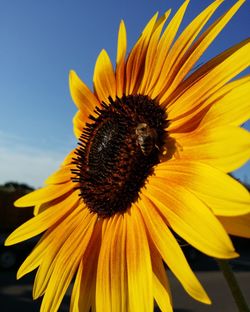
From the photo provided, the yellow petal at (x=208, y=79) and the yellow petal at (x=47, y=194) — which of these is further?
the yellow petal at (x=47, y=194)

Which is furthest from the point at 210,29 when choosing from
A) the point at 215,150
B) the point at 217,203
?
the point at 217,203

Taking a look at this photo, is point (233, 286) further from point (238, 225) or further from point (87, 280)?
point (87, 280)

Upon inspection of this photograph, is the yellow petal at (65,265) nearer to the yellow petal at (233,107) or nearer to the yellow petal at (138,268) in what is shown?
the yellow petal at (138,268)

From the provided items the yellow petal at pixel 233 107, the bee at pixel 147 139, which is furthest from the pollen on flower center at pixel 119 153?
the yellow petal at pixel 233 107

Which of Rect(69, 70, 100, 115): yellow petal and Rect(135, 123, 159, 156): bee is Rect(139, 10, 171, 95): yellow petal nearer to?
Rect(135, 123, 159, 156): bee

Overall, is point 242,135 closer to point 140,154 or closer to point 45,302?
point 140,154

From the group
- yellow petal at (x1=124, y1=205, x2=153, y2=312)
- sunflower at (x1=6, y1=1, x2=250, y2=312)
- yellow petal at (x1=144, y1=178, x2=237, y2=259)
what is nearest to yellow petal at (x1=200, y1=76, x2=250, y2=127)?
sunflower at (x1=6, y1=1, x2=250, y2=312)
